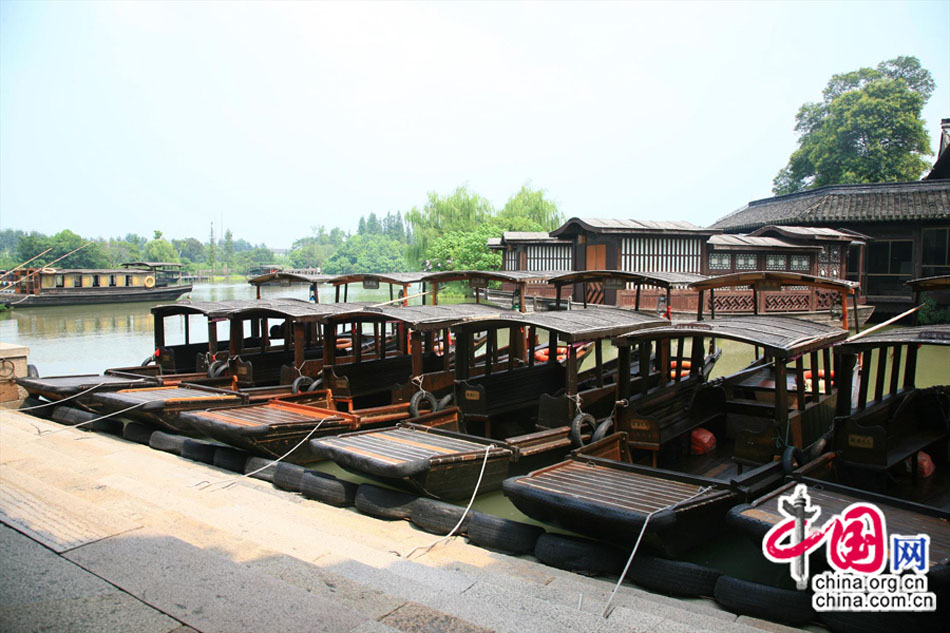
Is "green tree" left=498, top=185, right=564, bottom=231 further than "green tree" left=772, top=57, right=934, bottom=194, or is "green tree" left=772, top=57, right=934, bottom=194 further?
"green tree" left=498, top=185, right=564, bottom=231

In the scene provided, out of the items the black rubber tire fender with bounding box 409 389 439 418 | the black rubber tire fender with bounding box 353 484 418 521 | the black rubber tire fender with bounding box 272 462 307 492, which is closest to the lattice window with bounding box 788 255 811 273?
the black rubber tire fender with bounding box 409 389 439 418

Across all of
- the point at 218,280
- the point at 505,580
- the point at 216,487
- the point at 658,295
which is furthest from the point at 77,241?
the point at 505,580

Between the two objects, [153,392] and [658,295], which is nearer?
[153,392]

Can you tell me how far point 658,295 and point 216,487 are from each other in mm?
18015

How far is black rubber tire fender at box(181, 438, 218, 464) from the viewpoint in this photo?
31.6 ft

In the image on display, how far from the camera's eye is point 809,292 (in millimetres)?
24266

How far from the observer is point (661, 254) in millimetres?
25125

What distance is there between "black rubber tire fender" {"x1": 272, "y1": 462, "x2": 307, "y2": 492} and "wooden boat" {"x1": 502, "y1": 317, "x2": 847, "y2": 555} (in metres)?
3.24

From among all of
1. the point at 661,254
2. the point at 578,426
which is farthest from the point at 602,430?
the point at 661,254

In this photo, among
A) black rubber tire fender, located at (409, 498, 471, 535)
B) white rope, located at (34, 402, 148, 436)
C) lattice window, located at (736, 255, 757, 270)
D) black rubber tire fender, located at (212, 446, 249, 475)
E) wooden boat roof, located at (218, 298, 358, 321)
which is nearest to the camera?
black rubber tire fender, located at (409, 498, 471, 535)

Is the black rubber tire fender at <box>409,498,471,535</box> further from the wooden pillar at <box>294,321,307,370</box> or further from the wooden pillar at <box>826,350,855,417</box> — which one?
the wooden pillar at <box>294,321,307,370</box>

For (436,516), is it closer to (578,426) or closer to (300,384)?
(578,426)

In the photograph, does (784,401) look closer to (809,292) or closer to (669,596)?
(669,596)

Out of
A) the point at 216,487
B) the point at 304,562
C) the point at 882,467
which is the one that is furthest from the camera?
the point at 216,487
